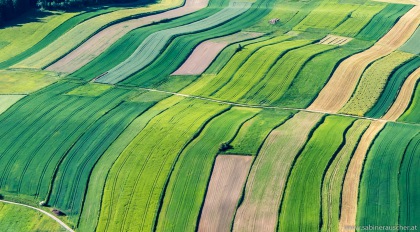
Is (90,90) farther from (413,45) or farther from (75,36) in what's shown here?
(413,45)

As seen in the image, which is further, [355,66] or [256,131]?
[355,66]

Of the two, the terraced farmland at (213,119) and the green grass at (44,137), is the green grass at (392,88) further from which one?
the green grass at (44,137)

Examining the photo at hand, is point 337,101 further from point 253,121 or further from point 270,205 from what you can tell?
point 270,205

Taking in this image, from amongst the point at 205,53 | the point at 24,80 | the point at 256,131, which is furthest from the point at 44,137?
the point at 205,53

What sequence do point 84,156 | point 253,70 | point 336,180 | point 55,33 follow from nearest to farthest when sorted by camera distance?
1. point 336,180
2. point 84,156
3. point 253,70
4. point 55,33

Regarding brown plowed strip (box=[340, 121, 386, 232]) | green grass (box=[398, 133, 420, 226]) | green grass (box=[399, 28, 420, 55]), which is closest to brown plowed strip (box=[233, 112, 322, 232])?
brown plowed strip (box=[340, 121, 386, 232])
